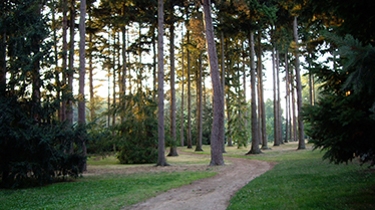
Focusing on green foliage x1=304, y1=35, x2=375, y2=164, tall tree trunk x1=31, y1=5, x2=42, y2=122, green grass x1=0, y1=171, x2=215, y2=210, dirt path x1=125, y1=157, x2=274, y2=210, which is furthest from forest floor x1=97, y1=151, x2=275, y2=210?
tall tree trunk x1=31, y1=5, x2=42, y2=122

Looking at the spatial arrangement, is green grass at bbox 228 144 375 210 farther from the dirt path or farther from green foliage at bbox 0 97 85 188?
green foliage at bbox 0 97 85 188

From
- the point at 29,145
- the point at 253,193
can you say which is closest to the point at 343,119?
the point at 253,193

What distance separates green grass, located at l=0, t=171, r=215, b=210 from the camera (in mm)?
9422

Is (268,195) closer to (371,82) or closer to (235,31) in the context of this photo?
(371,82)

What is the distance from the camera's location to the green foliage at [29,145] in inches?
512

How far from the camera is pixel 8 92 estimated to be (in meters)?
14.1

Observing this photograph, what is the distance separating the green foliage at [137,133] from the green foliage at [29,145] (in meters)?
10.0

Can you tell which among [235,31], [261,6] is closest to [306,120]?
[261,6]

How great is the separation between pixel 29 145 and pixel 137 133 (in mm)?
12207

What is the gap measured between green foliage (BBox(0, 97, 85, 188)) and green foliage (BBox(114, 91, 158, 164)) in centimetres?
1000

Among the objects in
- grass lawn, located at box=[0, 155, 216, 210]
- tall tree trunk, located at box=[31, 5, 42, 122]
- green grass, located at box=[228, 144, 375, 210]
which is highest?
tall tree trunk, located at box=[31, 5, 42, 122]

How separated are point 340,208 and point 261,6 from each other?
19.5 m

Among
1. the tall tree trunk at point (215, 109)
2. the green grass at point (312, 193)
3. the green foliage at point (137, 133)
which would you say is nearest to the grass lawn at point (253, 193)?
the green grass at point (312, 193)

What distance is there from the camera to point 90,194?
11.1 metres
